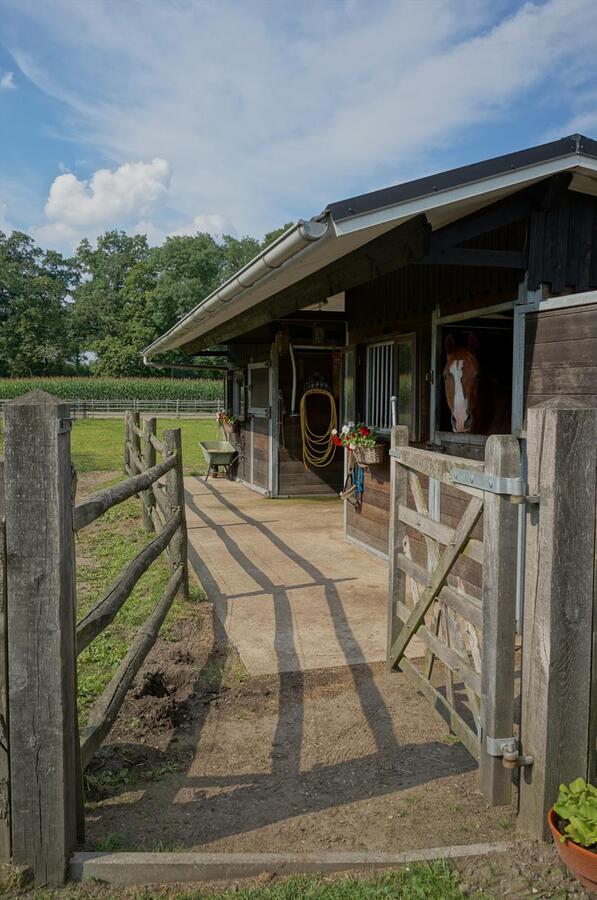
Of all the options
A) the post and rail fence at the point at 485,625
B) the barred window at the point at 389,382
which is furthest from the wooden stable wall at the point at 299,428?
the post and rail fence at the point at 485,625

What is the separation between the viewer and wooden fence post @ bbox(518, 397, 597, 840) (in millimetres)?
1949

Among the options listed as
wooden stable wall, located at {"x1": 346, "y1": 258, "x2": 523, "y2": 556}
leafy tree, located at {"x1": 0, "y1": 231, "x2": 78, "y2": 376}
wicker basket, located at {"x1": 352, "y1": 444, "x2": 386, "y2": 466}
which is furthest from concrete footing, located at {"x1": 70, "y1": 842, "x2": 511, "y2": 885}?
leafy tree, located at {"x1": 0, "y1": 231, "x2": 78, "y2": 376}

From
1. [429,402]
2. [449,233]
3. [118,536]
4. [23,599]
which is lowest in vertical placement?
[118,536]

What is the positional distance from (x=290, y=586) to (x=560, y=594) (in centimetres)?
322

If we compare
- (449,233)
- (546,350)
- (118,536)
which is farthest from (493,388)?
(118,536)

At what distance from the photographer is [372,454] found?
564 centimetres

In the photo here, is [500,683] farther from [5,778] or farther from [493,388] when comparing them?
[493,388]

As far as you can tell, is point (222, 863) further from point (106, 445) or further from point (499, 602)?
point (106, 445)

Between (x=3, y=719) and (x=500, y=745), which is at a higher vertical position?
(x=3, y=719)

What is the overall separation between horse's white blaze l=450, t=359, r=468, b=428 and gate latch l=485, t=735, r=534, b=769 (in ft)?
8.47

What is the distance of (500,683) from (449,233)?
96.7 inches

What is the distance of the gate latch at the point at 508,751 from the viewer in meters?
2.05

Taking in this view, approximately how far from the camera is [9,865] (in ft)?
6.06

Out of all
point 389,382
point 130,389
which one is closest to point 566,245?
point 389,382
